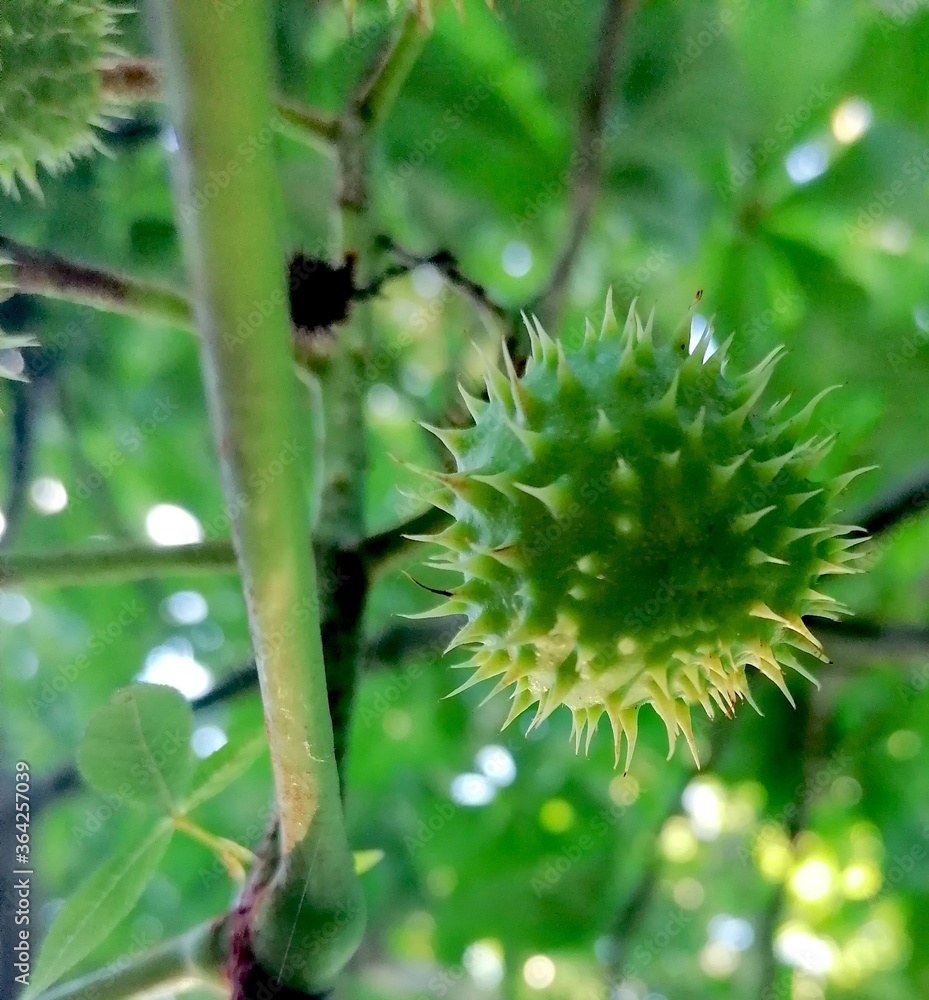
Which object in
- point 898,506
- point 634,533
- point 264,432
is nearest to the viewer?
point 264,432

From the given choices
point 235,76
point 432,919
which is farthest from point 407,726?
point 235,76

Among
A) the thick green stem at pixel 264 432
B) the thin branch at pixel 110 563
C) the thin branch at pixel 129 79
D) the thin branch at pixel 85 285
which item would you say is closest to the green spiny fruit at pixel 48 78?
the thin branch at pixel 129 79

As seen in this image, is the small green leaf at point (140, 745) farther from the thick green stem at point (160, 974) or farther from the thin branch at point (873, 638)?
the thin branch at point (873, 638)

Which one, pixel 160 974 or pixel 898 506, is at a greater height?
pixel 898 506

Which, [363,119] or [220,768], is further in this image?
[363,119]

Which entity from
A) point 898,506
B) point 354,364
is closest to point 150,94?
point 354,364

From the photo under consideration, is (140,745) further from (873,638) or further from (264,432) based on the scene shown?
(873,638)

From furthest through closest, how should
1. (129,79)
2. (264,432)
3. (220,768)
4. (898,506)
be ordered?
(898,506) → (129,79) → (220,768) → (264,432)

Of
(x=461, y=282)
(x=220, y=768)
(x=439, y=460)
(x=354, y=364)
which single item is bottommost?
(x=220, y=768)
